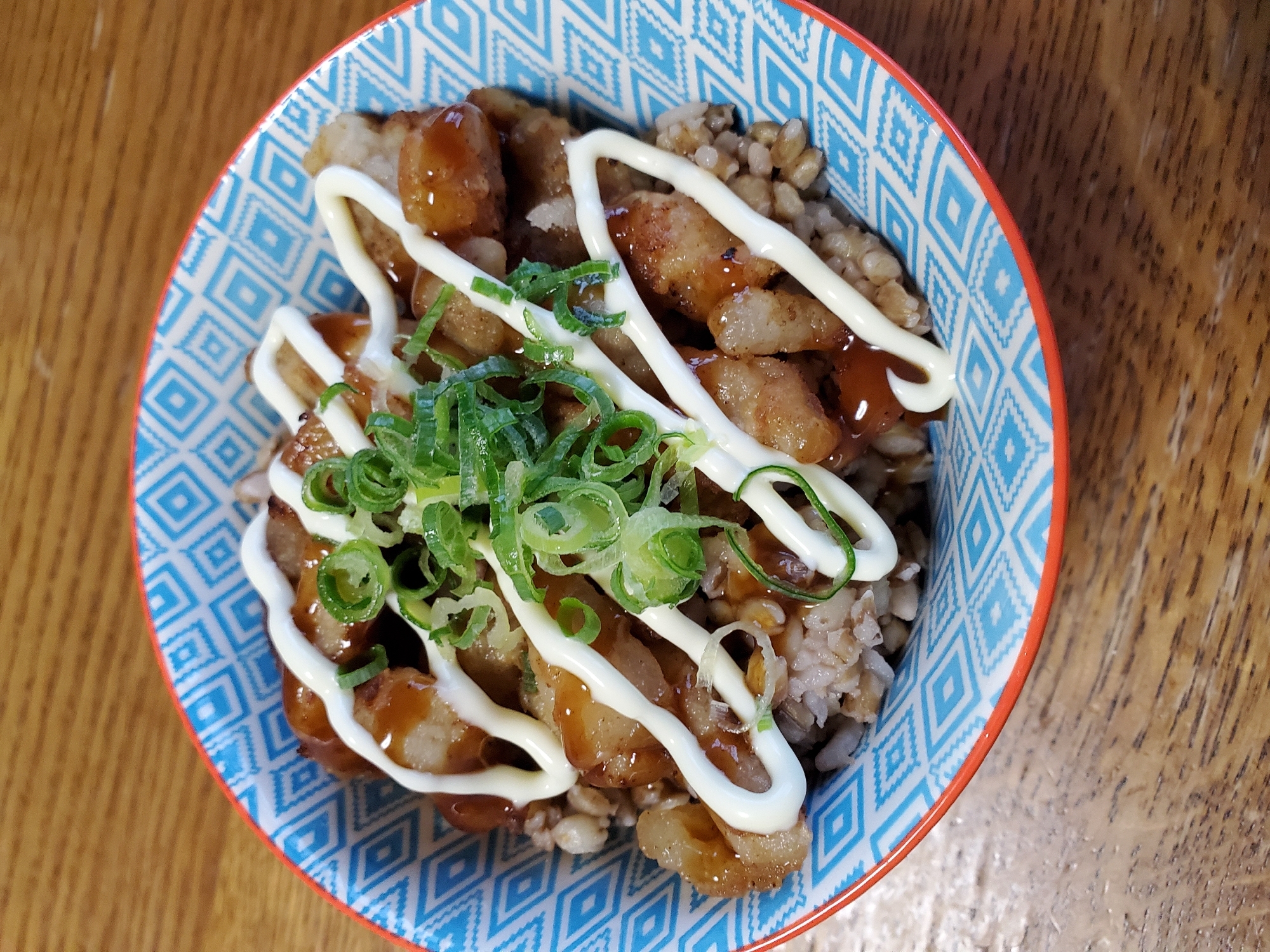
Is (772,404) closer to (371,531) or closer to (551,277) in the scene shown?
(551,277)

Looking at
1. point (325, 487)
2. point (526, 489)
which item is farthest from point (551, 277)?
point (325, 487)

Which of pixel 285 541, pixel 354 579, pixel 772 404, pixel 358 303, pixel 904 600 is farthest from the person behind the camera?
pixel 358 303

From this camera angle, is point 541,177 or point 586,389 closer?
point 586,389

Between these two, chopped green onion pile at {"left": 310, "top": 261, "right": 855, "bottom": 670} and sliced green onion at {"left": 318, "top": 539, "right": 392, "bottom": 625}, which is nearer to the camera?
chopped green onion pile at {"left": 310, "top": 261, "right": 855, "bottom": 670}

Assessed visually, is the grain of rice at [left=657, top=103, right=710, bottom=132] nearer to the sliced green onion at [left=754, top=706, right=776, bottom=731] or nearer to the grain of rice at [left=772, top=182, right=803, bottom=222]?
the grain of rice at [left=772, top=182, right=803, bottom=222]

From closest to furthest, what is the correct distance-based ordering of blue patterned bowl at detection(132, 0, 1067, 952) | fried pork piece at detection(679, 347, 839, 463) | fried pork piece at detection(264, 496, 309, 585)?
1. blue patterned bowl at detection(132, 0, 1067, 952)
2. fried pork piece at detection(679, 347, 839, 463)
3. fried pork piece at detection(264, 496, 309, 585)

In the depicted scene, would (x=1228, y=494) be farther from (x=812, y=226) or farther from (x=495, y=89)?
(x=495, y=89)

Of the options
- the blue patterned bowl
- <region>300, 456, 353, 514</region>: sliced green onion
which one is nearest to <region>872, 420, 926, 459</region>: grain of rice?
the blue patterned bowl

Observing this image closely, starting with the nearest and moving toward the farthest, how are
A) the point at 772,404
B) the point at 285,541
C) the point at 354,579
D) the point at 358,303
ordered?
the point at 772,404, the point at 354,579, the point at 285,541, the point at 358,303
